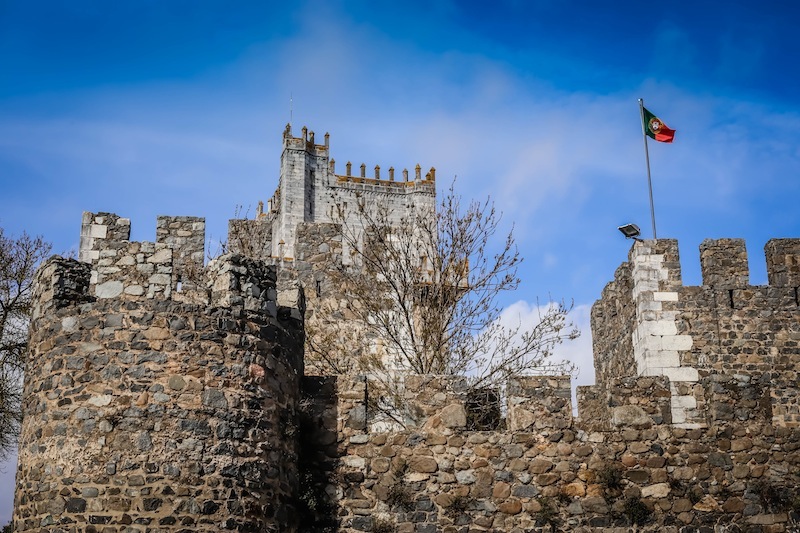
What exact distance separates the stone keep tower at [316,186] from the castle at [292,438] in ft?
202

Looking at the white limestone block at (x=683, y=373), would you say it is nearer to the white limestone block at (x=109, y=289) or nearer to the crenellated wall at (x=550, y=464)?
the crenellated wall at (x=550, y=464)

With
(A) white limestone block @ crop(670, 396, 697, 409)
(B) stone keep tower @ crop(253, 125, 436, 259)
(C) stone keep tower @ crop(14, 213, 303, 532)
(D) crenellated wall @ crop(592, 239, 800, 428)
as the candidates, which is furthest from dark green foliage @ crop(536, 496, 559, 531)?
(B) stone keep tower @ crop(253, 125, 436, 259)

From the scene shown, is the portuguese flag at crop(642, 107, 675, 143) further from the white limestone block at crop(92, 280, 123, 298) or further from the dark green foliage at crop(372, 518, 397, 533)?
the white limestone block at crop(92, 280, 123, 298)

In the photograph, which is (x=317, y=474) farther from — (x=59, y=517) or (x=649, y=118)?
(x=649, y=118)

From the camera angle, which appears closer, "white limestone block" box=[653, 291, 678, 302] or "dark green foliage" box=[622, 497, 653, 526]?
"dark green foliage" box=[622, 497, 653, 526]

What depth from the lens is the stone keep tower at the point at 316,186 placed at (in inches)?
3044

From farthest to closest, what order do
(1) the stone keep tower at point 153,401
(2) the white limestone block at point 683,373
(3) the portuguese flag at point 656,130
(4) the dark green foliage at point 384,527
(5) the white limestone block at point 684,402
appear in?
(3) the portuguese flag at point 656,130 → (2) the white limestone block at point 683,373 → (5) the white limestone block at point 684,402 → (4) the dark green foliage at point 384,527 → (1) the stone keep tower at point 153,401

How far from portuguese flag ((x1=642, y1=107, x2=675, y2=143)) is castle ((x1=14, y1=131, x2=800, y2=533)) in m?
8.63

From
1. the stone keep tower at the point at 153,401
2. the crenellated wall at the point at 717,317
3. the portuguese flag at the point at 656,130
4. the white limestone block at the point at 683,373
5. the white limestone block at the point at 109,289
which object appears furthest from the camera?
the portuguese flag at the point at 656,130

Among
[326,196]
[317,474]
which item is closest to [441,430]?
[317,474]

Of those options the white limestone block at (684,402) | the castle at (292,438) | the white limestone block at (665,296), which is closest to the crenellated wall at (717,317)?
the white limestone block at (665,296)

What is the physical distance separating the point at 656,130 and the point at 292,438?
474 inches

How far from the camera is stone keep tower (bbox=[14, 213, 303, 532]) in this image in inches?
434

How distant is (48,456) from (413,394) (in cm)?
421
